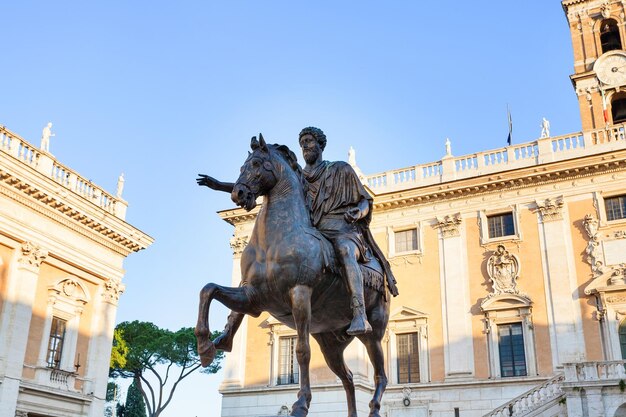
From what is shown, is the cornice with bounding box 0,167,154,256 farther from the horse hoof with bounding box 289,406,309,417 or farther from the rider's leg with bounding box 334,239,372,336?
the horse hoof with bounding box 289,406,309,417

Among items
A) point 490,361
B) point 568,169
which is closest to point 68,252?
point 490,361

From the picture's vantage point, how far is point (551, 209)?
84.4 feet

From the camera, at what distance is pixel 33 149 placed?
23.9m

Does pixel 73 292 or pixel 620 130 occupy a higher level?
pixel 620 130

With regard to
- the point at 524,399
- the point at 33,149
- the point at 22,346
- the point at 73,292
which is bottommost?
the point at 524,399

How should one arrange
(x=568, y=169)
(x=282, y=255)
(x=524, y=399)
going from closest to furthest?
(x=282, y=255) < (x=524, y=399) < (x=568, y=169)

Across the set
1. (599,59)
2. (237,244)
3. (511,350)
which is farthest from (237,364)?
(599,59)

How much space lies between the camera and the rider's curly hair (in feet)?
20.4

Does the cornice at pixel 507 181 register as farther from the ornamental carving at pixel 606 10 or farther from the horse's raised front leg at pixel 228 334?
the horse's raised front leg at pixel 228 334

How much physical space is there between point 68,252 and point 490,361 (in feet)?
54.4

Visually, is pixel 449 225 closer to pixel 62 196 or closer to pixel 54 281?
pixel 62 196

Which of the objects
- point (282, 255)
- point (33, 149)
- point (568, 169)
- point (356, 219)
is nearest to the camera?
point (282, 255)

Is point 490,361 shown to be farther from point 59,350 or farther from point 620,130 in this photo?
point 59,350

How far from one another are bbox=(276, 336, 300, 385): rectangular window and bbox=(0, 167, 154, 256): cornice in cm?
750
